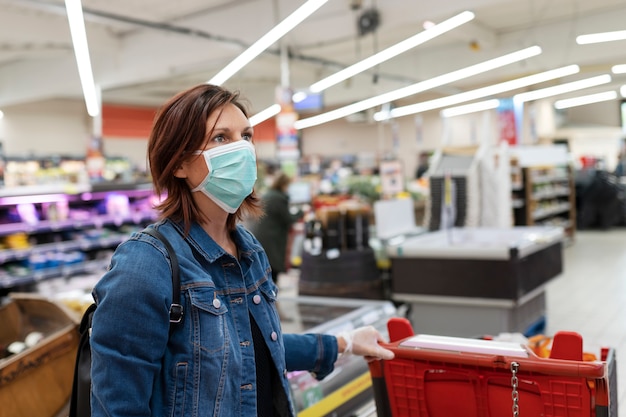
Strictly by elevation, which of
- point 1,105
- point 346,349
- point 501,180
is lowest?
point 346,349

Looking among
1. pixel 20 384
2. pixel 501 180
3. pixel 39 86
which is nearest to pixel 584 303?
pixel 501 180

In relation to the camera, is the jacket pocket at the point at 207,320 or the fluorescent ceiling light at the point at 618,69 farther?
the fluorescent ceiling light at the point at 618,69

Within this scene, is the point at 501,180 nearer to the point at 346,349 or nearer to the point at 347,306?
the point at 347,306

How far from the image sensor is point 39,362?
96.2 inches

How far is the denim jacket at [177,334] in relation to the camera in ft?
4.27

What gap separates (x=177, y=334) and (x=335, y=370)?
2001 millimetres

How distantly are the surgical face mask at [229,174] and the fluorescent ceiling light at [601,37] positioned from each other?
3190 millimetres

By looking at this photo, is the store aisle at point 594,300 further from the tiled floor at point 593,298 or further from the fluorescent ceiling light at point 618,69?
the fluorescent ceiling light at point 618,69

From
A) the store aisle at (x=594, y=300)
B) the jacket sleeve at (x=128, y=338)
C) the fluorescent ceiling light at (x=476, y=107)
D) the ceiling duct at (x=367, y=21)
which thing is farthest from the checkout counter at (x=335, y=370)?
the fluorescent ceiling light at (x=476, y=107)

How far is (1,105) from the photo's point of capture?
1689 centimetres

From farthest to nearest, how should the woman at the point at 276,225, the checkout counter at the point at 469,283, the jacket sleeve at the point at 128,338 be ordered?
the woman at the point at 276,225 < the checkout counter at the point at 469,283 < the jacket sleeve at the point at 128,338

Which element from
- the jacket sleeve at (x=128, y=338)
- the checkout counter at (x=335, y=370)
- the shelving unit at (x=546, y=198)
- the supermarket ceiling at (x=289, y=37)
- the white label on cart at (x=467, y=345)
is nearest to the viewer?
the jacket sleeve at (x=128, y=338)

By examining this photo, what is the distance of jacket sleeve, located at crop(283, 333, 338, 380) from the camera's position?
6.27 feet

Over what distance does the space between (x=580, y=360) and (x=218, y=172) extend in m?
1.15
